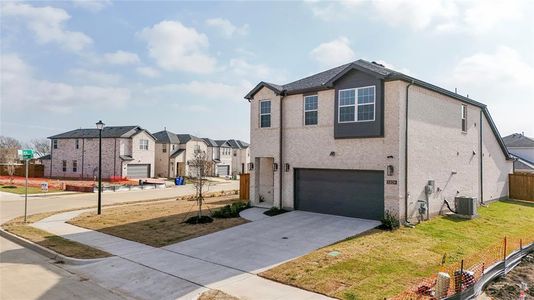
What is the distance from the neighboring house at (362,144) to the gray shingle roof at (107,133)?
30909mm

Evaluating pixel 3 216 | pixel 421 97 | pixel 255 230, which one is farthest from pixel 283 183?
pixel 3 216

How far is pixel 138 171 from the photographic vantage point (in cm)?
4750

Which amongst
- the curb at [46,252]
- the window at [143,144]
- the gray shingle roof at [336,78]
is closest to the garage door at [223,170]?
the window at [143,144]

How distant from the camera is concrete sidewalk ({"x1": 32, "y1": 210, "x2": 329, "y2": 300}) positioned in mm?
8227

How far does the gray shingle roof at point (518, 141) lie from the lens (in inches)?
1652

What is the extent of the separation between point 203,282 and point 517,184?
26.2 metres

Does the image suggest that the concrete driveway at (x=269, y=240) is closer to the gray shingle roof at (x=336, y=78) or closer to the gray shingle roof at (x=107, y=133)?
the gray shingle roof at (x=336, y=78)

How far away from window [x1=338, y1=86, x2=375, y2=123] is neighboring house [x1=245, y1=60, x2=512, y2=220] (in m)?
0.05

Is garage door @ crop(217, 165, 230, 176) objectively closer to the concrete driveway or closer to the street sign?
the street sign

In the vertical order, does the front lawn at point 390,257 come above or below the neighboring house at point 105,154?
below

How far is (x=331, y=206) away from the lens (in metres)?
17.0

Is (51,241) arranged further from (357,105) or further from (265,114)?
(357,105)

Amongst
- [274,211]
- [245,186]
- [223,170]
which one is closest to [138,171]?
[223,170]

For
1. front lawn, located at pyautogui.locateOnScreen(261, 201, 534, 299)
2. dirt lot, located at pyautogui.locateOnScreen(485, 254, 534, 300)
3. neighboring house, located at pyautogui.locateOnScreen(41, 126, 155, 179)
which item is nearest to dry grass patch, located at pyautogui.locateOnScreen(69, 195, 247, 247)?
front lawn, located at pyautogui.locateOnScreen(261, 201, 534, 299)
